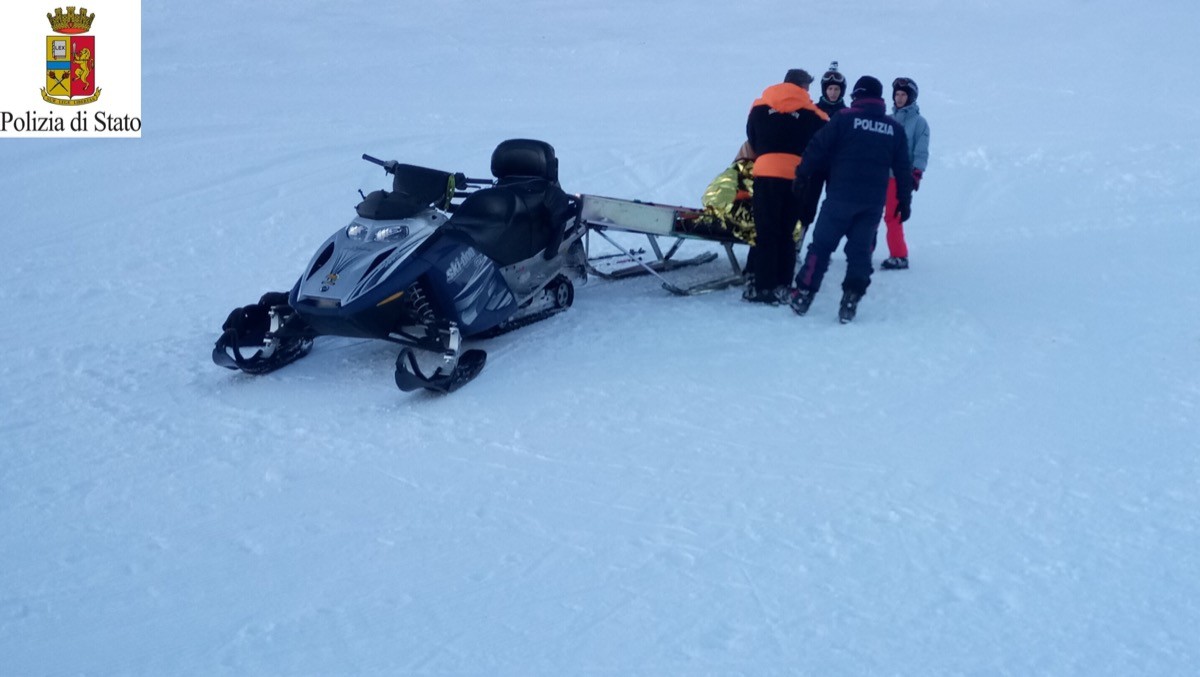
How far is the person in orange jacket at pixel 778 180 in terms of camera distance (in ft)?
23.9

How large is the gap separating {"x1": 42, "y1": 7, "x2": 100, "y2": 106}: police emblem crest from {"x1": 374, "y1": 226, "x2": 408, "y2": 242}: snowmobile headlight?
754 cm

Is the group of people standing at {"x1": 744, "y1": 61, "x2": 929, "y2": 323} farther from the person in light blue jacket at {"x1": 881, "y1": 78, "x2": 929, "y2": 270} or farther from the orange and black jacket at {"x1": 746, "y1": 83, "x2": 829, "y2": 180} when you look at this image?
the person in light blue jacket at {"x1": 881, "y1": 78, "x2": 929, "y2": 270}

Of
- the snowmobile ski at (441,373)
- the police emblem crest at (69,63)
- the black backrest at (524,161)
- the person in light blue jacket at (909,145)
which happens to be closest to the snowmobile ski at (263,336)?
the snowmobile ski at (441,373)

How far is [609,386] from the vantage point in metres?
5.97

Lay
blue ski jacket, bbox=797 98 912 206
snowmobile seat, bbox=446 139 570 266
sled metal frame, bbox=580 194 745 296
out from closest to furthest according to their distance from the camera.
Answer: snowmobile seat, bbox=446 139 570 266 < blue ski jacket, bbox=797 98 912 206 < sled metal frame, bbox=580 194 745 296

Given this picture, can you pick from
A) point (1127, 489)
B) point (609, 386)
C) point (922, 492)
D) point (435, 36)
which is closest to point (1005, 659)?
point (922, 492)

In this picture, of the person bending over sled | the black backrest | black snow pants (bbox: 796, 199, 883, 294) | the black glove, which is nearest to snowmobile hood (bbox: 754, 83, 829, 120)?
the person bending over sled

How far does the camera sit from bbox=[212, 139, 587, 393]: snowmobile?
19.3 feet

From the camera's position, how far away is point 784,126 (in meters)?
7.29

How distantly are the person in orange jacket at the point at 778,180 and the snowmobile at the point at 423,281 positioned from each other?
4.04 ft

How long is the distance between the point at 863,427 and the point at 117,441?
3.33m

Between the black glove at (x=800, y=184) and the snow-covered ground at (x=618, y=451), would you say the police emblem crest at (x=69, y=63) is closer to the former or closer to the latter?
the snow-covered ground at (x=618, y=451)

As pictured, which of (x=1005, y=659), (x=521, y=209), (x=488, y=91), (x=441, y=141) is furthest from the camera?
(x=488, y=91)

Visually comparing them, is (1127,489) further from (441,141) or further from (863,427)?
(441,141)
